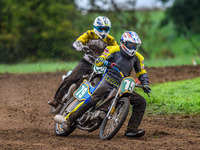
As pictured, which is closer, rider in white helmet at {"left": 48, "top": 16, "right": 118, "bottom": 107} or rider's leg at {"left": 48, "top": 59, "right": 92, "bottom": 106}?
rider in white helmet at {"left": 48, "top": 16, "right": 118, "bottom": 107}

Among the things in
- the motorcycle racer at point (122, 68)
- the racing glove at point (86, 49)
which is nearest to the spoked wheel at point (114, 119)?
the motorcycle racer at point (122, 68)

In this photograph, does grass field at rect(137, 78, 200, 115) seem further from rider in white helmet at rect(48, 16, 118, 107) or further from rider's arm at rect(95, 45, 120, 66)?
rider's arm at rect(95, 45, 120, 66)

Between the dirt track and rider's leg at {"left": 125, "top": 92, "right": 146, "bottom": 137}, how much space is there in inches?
7.6

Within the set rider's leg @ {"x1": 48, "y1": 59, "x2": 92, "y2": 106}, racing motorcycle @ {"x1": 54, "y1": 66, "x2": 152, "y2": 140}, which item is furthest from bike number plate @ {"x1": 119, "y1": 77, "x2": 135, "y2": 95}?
rider's leg @ {"x1": 48, "y1": 59, "x2": 92, "y2": 106}

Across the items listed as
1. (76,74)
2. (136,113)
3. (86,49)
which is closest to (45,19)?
(76,74)

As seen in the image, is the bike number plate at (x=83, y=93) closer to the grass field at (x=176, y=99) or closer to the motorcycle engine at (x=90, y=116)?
the motorcycle engine at (x=90, y=116)

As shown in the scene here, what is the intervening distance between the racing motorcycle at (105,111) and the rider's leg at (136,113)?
321mm

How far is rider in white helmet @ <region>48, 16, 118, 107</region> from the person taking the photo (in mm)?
9656

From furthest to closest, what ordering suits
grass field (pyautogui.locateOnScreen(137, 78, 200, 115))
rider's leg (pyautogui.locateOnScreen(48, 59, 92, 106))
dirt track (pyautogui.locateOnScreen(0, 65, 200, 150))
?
grass field (pyautogui.locateOnScreen(137, 78, 200, 115)) → rider's leg (pyautogui.locateOnScreen(48, 59, 92, 106)) → dirt track (pyautogui.locateOnScreen(0, 65, 200, 150))

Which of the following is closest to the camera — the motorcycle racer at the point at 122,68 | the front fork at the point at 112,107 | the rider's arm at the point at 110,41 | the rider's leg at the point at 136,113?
the front fork at the point at 112,107

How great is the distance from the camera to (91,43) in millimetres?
9922

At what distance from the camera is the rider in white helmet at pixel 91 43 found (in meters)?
9.66

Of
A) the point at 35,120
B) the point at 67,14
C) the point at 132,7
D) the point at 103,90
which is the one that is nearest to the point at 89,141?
the point at 103,90

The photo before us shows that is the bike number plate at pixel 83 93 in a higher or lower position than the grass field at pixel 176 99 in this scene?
lower
